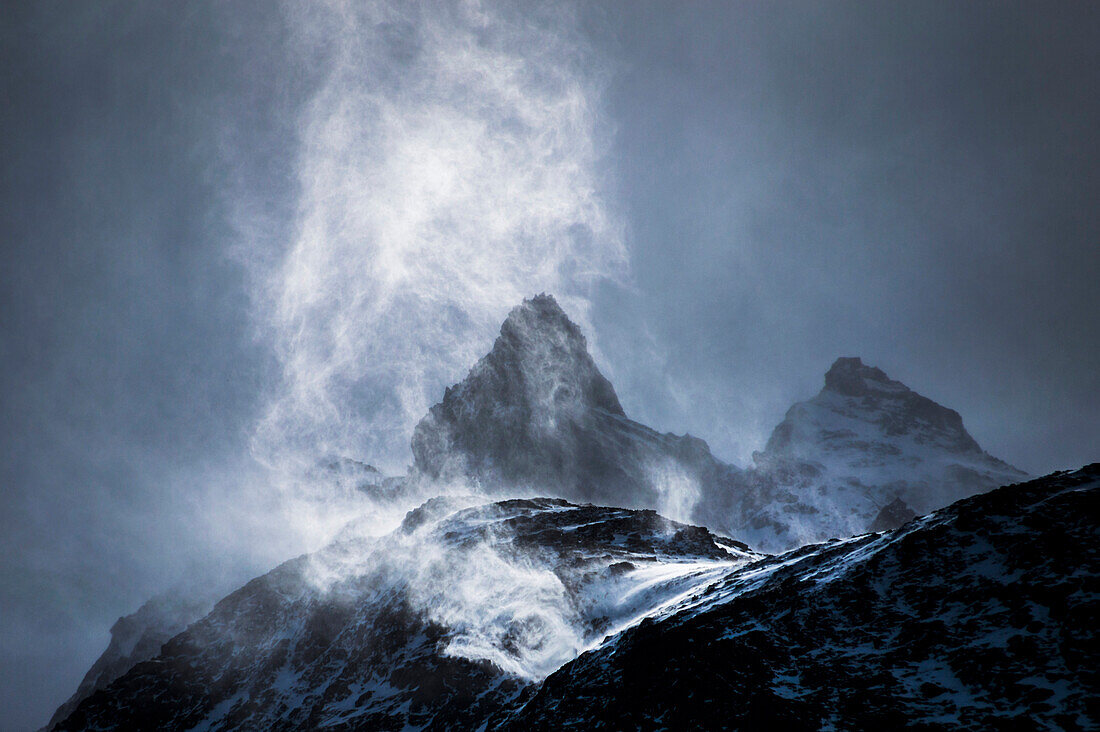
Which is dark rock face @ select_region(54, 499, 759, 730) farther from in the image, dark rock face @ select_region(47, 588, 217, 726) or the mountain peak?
dark rock face @ select_region(47, 588, 217, 726)

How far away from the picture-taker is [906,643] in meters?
31.0

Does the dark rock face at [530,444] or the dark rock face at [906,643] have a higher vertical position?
the dark rock face at [530,444]

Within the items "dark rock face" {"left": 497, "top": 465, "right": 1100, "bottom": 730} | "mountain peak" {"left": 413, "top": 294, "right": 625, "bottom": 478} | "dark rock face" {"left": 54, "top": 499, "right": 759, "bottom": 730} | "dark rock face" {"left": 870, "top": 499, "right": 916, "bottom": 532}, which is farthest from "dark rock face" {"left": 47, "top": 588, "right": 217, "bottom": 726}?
"dark rock face" {"left": 870, "top": 499, "right": 916, "bottom": 532}

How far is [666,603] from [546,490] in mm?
112400

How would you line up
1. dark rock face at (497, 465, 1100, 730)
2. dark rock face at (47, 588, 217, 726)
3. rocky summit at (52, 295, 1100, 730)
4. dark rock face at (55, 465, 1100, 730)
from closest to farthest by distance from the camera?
dark rock face at (497, 465, 1100, 730) < dark rock face at (55, 465, 1100, 730) < rocky summit at (52, 295, 1100, 730) < dark rock face at (47, 588, 217, 726)

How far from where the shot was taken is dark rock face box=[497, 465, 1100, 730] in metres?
26.0

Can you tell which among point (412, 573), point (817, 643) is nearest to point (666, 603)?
point (817, 643)

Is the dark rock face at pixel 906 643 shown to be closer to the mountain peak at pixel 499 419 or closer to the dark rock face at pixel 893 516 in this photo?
the mountain peak at pixel 499 419

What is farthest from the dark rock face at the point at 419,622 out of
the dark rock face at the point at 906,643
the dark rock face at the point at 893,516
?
the dark rock face at the point at 893,516

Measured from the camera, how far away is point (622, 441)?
19238 centimetres

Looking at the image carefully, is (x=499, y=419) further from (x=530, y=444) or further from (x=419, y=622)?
(x=419, y=622)

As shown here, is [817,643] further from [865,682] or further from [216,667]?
[216,667]

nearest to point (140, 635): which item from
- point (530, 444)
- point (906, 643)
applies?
point (530, 444)

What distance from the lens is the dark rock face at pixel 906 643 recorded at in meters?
26.0
